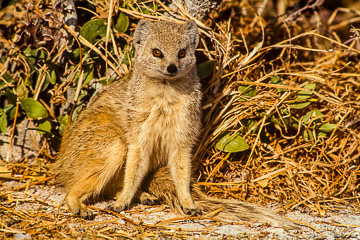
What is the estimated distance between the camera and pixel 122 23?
334 cm

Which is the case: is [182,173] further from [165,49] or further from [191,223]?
[165,49]

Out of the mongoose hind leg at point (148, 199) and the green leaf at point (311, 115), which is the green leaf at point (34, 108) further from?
the green leaf at point (311, 115)

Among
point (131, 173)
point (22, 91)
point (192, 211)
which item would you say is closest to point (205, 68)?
point (131, 173)

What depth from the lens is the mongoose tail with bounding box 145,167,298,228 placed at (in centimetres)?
257

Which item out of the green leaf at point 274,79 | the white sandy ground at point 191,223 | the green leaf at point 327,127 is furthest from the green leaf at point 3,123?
the green leaf at point 327,127

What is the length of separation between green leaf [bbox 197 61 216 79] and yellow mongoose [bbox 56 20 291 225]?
1.40 ft

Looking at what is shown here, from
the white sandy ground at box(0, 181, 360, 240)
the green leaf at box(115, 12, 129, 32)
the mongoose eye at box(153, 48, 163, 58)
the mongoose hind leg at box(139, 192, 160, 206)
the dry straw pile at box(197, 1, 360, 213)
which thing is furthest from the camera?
the green leaf at box(115, 12, 129, 32)

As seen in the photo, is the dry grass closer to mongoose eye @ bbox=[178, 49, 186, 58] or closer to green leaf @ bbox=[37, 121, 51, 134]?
green leaf @ bbox=[37, 121, 51, 134]

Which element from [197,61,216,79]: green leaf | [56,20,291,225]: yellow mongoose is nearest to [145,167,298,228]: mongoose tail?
[56,20,291,225]: yellow mongoose

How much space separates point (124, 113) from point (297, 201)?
1.59 metres

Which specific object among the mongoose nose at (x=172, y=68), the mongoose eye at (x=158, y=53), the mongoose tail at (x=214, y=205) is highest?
the mongoose eye at (x=158, y=53)

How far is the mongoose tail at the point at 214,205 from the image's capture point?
2.57 meters

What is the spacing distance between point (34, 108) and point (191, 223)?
1.84 metres

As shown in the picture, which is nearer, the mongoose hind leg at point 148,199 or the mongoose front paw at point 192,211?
the mongoose front paw at point 192,211
